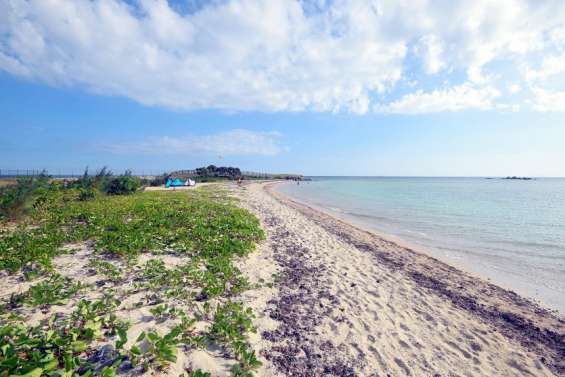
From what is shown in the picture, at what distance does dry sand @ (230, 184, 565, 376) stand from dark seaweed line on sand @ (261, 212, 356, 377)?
0.05 feet

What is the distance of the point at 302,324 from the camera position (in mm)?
4559

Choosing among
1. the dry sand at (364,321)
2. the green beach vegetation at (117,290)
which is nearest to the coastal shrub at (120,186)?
the green beach vegetation at (117,290)

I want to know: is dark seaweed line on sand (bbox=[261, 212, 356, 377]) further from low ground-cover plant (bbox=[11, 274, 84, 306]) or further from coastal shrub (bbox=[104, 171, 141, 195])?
coastal shrub (bbox=[104, 171, 141, 195])

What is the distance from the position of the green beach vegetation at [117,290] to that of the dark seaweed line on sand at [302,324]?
49 cm

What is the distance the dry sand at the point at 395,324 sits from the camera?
389 cm

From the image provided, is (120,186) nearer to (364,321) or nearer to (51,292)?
(51,292)

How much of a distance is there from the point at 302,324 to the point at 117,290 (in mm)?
3353

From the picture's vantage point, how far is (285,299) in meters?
5.36

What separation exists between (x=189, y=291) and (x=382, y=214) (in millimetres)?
19835

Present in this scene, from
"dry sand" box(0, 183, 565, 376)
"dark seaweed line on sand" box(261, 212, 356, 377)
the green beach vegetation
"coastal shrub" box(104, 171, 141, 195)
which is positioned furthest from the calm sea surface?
"coastal shrub" box(104, 171, 141, 195)

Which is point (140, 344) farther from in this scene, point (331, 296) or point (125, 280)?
point (331, 296)

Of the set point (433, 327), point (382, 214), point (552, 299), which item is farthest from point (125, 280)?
point (382, 214)

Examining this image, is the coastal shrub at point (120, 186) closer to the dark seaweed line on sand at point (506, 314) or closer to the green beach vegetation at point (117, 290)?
the green beach vegetation at point (117, 290)

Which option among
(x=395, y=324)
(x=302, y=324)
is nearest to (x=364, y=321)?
(x=395, y=324)
